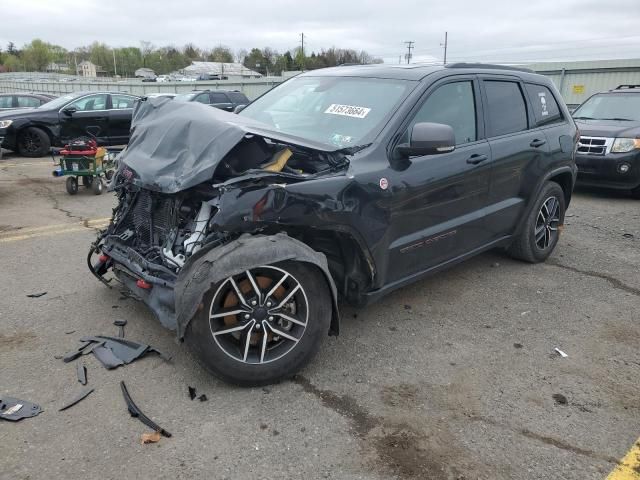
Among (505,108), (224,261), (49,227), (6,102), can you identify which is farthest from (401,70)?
(6,102)

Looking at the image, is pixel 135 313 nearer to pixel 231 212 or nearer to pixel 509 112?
pixel 231 212

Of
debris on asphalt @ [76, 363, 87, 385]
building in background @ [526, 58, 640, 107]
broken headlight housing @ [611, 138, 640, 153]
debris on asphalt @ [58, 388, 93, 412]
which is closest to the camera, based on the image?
debris on asphalt @ [58, 388, 93, 412]

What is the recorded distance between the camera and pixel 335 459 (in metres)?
2.56

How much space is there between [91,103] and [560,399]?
12.8 meters

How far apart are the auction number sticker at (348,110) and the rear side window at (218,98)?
1376 cm

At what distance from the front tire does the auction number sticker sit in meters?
1.33

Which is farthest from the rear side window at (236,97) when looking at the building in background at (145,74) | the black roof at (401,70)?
the building in background at (145,74)

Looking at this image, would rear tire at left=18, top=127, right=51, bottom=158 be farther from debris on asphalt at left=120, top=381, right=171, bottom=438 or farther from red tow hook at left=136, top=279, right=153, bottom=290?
debris on asphalt at left=120, top=381, right=171, bottom=438

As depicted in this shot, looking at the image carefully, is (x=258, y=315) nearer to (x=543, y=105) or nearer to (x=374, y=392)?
(x=374, y=392)

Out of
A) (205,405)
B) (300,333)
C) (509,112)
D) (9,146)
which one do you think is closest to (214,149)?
(300,333)

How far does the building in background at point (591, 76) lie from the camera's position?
18869 mm

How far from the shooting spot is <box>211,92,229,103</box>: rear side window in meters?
17.0

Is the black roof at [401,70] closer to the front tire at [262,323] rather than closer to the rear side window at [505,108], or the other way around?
the rear side window at [505,108]

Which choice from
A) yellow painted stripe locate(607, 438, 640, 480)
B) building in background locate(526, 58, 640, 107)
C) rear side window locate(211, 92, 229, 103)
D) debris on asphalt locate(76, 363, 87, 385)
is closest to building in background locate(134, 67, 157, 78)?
rear side window locate(211, 92, 229, 103)
